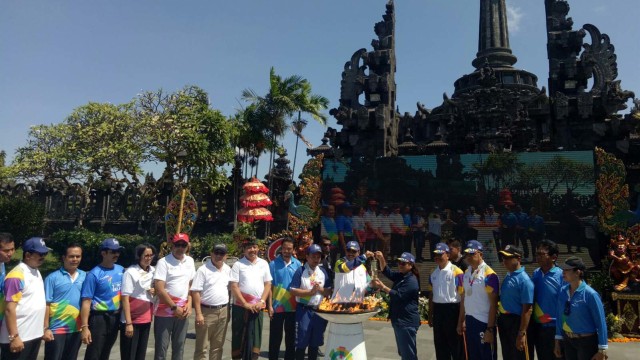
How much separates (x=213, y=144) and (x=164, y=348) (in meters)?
17.2

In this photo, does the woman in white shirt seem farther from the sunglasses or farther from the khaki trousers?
the sunglasses

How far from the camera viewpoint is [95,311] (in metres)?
5.27

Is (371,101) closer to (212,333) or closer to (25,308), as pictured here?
(212,333)

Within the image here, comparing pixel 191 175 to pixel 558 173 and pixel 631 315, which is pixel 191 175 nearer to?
pixel 558 173

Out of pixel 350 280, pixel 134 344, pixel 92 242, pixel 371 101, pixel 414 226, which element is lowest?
pixel 134 344

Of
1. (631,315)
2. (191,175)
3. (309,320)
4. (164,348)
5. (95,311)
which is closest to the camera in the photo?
(95,311)

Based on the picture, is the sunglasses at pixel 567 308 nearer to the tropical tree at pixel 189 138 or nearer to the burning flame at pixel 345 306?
the burning flame at pixel 345 306

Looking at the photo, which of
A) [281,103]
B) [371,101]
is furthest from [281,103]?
[371,101]

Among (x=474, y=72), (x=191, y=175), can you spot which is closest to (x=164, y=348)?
(x=191, y=175)

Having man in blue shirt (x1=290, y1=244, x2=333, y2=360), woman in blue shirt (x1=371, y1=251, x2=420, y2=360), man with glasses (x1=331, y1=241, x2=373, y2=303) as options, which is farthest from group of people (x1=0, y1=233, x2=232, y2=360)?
woman in blue shirt (x1=371, y1=251, x2=420, y2=360)

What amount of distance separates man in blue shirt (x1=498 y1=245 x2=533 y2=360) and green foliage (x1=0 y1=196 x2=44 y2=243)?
24.0 metres

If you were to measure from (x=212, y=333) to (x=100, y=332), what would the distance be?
1.49 metres

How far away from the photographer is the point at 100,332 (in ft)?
17.4

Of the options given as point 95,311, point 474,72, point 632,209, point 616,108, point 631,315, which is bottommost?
point 631,315
